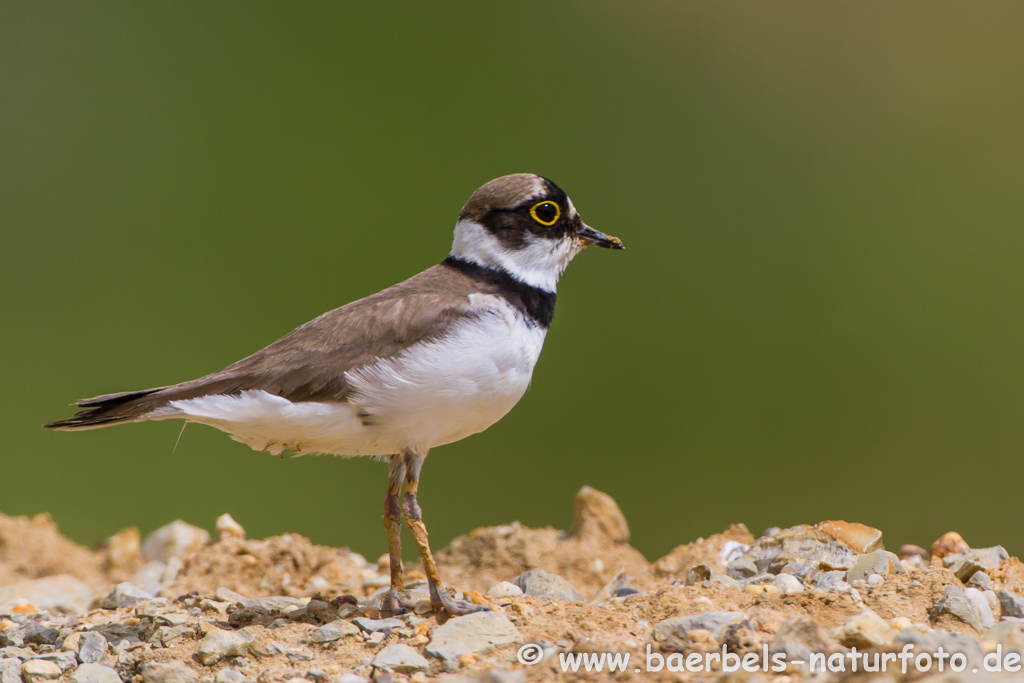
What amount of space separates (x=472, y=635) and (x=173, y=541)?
3395 mm

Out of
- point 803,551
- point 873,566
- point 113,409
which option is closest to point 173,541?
point 113,409

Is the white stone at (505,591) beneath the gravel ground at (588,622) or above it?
beneath

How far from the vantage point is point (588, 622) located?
3057 mm

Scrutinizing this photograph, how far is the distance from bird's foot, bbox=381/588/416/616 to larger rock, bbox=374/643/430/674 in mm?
601

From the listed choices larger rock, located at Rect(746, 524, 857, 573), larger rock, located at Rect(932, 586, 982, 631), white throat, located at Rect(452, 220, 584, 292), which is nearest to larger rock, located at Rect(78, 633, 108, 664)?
white throat, located at Rect(452, 220, 584, 292)

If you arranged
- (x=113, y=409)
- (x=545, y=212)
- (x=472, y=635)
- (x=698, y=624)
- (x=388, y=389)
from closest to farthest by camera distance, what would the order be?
(x=698, y=624) → (x=472, y=635) → (x=388, y=389) → (x=113, y=409) → (x=545, y=212)

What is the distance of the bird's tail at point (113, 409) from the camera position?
3.48 meters

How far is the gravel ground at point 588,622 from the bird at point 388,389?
1.46 feet

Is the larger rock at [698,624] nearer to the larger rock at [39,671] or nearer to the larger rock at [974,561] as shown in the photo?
the larger rock at [974,561]

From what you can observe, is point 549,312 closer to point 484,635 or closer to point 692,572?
point 692,572

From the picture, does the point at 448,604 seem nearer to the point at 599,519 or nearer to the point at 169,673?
the point at 169,673

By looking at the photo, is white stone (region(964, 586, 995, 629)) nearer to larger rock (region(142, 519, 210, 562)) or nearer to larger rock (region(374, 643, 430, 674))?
larger rock (region(374, 643, 430, 674))
